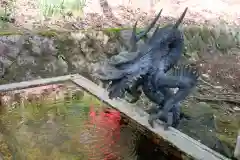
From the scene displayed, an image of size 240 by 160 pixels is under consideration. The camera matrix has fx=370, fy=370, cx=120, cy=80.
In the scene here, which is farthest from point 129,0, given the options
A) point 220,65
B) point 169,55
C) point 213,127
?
point 169,55

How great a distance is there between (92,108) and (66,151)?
962 mm

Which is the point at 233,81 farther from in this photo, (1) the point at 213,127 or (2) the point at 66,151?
(2) the point at 66,151

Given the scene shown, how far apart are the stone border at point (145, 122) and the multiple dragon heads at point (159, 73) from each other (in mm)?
100

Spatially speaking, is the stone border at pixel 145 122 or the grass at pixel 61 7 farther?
the grass at pixel 61 7

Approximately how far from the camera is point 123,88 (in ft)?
10.3

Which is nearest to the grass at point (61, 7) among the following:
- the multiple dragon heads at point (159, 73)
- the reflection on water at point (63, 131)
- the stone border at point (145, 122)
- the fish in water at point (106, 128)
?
the stone border at point (145, 122)

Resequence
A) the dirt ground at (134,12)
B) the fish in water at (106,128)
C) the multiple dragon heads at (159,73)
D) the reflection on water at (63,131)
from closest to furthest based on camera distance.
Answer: the reflection on water at (63,131) → the fish in water at (106,128) → the multiple dragon heads at (159,73) → the dirt ground at (134,12)

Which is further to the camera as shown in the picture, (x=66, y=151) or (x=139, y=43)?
(x=139, y=43)

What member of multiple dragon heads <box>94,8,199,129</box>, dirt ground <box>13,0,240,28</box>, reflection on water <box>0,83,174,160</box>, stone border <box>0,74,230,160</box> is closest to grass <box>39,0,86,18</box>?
dirt ground <box>13,0,240,28</box>

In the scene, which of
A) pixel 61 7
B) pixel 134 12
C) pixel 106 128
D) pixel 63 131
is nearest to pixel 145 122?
pixel 106 128

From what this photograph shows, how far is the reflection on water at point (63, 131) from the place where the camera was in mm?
2891

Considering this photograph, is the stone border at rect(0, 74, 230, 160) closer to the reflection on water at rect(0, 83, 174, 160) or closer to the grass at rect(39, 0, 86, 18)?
the reflection on water at rect(0, 83, 174, 160)

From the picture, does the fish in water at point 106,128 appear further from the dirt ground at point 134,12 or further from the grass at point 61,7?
the grass at point 61,7

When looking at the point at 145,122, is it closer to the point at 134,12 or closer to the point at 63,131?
the point at 63,131
